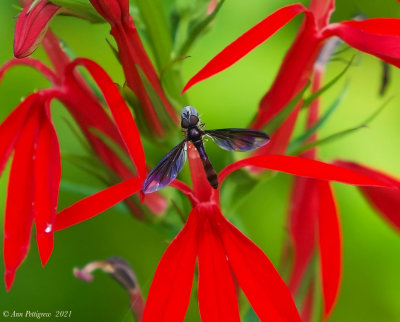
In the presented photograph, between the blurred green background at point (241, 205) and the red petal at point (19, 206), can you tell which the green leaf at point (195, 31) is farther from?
the blurred green background at point (241, 205)

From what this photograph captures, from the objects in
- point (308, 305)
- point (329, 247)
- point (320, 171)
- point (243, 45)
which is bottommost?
point (308, 305)

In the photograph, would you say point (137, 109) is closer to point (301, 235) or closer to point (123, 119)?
point (123, 119)

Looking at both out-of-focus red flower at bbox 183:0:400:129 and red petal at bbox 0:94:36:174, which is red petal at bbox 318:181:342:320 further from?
red petal at bbox 0:94:36:174

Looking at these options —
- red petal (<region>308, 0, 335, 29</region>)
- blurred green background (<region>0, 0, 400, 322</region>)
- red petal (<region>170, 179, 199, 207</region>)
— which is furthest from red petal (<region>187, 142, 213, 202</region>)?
blurred green background (<region>0, 0, 400, 322</region>)

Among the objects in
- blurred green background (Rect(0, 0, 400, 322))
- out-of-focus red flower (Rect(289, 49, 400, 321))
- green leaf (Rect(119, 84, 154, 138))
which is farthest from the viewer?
blurred green background (Rect(0, 0, 400, 322))

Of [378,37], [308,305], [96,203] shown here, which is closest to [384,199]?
[308,305]

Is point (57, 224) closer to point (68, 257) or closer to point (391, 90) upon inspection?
point (68, 257)
